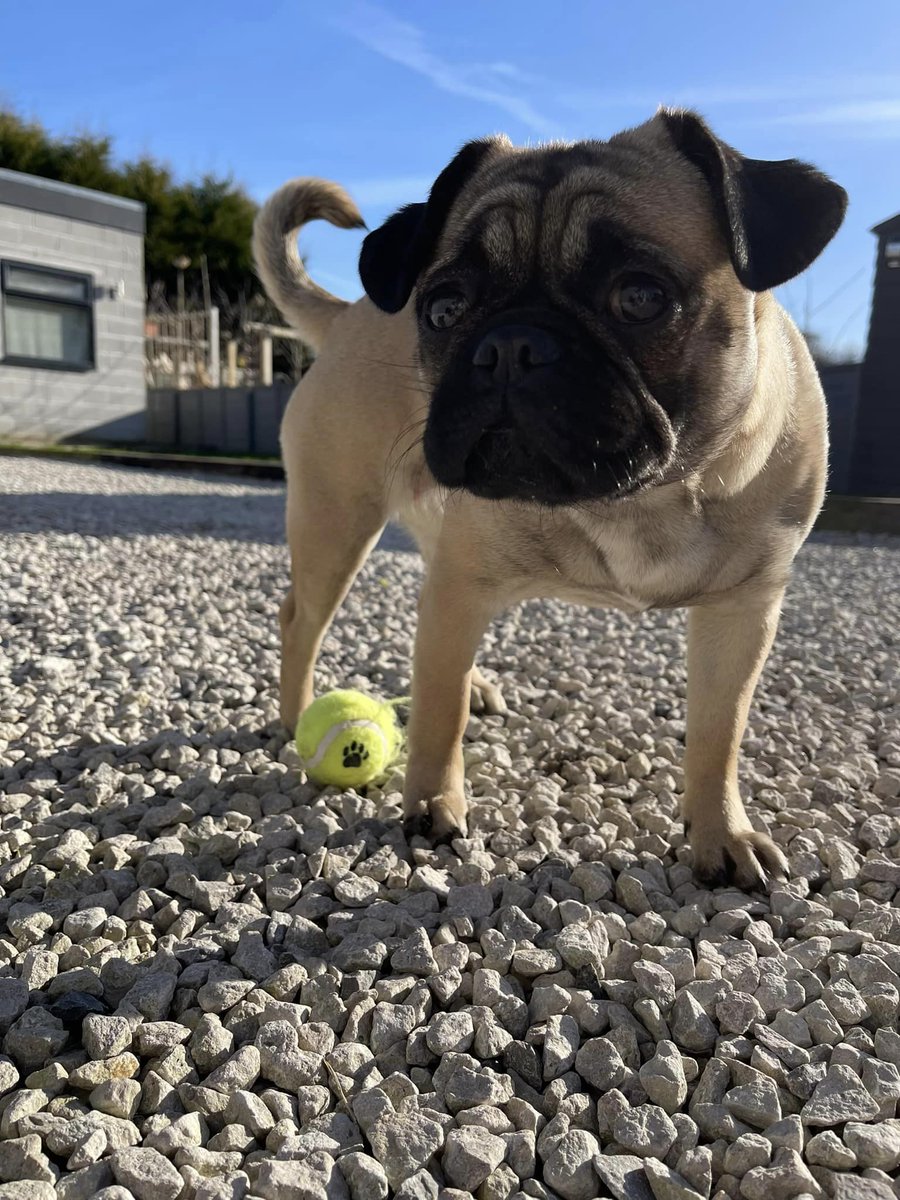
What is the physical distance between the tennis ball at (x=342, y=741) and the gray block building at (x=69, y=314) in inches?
627

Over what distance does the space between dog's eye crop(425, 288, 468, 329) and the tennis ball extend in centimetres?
120

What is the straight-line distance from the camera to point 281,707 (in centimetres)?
336

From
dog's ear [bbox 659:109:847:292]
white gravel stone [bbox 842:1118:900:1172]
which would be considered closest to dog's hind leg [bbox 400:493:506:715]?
dog's ear [bbox 659:109:847:292]

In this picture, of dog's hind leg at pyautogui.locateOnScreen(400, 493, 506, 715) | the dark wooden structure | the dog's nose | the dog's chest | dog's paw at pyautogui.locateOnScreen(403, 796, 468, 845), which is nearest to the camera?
the dog's nose

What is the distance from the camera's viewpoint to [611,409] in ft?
6.32

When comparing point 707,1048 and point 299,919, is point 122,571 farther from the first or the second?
point 707,1048

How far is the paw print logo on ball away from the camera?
277 cm

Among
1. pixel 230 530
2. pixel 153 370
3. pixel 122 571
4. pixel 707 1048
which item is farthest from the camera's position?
pixel 153 370

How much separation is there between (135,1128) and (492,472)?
1.43 meters

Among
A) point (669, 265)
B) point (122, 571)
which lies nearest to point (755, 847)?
point (669, 265)

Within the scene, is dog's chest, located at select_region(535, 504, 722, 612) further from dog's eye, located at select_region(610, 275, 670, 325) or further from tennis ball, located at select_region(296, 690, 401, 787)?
tennis ball, located at select_region(296, 690, 401, 787)

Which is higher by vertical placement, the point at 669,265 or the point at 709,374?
the point at 669,265

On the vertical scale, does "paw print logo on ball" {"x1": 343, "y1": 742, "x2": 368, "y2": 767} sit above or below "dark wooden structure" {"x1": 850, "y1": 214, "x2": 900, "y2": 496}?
below

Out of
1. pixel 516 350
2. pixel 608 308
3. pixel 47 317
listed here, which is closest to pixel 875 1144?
pixel 516 350
